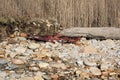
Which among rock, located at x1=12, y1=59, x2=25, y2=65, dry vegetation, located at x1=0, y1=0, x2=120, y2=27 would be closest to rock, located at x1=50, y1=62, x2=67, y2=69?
rock, located at x1=12, y1=59, x2=25, y2=65

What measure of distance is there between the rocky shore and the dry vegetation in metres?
0.44

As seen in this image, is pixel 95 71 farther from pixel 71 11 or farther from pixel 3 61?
pixel 71 11

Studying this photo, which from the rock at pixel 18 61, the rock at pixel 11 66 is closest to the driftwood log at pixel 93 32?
the rock at pixel 18 61

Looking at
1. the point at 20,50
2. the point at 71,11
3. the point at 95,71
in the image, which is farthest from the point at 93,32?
the point at 20,50

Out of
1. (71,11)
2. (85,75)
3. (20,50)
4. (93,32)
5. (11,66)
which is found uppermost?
(71,11)

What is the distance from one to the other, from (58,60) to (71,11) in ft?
3.76

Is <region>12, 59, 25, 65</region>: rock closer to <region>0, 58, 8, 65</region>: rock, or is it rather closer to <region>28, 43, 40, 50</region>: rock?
<region>0, 58, 8, 65</region>: rock

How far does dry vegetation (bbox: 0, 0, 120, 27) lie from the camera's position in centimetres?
641

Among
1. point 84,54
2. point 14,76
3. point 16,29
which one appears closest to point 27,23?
point 16,29

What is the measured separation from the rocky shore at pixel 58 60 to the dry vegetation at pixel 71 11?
17.4 inches

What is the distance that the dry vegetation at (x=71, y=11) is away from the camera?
21.0ft

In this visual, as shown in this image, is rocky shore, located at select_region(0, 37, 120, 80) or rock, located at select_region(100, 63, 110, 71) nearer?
rocky shore, located at select_region(0, 37, 120, 80)

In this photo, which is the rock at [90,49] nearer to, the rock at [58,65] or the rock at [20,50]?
the rock at [58,65]

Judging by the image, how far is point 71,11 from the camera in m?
6.50
